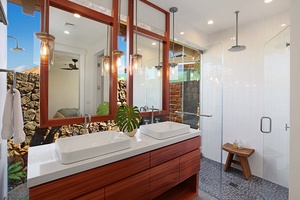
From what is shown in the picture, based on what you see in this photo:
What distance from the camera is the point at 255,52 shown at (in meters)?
2.74

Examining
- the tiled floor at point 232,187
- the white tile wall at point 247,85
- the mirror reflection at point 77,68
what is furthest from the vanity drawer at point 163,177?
the white tile wall at point 247,85

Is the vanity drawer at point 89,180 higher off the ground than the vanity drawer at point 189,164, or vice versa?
the vanity drawer at point 89,180

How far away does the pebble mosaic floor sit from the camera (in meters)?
2.21

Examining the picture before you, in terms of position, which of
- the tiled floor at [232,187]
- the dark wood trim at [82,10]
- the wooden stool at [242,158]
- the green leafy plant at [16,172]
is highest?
the dark wood trim at [82,10]

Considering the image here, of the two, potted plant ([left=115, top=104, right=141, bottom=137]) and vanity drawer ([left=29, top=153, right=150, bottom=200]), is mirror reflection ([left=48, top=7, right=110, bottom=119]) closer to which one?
potted plant ([left=115, top=104, right=141, bottom=137])

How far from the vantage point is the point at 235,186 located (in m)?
2.46

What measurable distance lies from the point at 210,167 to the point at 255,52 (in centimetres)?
222

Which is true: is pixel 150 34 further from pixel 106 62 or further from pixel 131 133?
Result: pixel 131 133

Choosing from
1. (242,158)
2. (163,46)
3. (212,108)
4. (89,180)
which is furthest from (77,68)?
(242,158)

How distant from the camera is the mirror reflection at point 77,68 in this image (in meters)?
1.60

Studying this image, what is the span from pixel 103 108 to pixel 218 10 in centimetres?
230

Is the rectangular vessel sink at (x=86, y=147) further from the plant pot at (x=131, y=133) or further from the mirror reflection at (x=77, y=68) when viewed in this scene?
the mirror reflection at (x=77, y=68)

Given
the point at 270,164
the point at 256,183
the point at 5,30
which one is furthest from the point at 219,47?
the point at 5,30

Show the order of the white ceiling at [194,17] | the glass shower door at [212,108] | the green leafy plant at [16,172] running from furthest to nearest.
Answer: the glass shower door at [212,108], the white ceiling at [194,17], the green leafy plant at [16,172]
